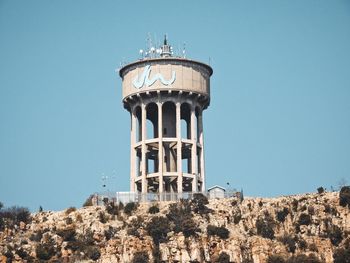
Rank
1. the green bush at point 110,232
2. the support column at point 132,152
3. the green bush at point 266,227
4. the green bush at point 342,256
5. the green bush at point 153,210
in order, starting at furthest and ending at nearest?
the support column at point 132,152 → the green bush at point 153,210 → the green bush at point 266,227 → the green bush at point 110,232 → the green bush at point 342,256

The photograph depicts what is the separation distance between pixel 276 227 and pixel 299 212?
338 centimetres

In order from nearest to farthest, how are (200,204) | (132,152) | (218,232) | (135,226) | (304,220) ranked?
(218,232), (135,226), (304,220), (200,204), (132,152)

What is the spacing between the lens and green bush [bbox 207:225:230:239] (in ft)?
397

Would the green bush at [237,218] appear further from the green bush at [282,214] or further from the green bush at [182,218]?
the green bush at [182,218]

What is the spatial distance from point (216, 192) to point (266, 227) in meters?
10.0

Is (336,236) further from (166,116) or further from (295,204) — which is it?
(166,116)

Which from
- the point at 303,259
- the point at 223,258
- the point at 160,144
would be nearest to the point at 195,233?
the point at 223,258

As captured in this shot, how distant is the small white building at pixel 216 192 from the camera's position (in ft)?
429

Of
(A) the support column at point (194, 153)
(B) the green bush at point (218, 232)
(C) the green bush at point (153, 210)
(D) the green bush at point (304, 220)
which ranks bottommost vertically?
(B) the green bush at point (218, 232)

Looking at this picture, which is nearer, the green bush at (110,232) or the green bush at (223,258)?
the green bush at (223,258)

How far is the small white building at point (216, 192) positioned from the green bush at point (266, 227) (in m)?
7.30

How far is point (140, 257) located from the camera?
386 ft

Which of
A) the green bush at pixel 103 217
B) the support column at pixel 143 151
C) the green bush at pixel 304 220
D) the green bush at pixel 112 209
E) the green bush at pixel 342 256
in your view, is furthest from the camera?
the support column at pixel 143 151

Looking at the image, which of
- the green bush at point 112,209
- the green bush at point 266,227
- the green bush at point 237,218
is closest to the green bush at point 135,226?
the green bush at point 112,209
